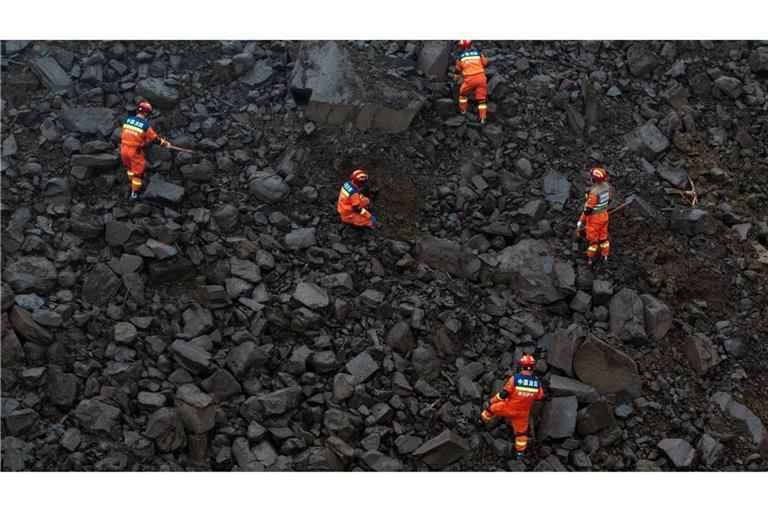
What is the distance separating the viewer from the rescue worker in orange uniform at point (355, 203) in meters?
12.6

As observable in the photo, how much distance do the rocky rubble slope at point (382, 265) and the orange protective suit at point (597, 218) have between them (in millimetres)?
363

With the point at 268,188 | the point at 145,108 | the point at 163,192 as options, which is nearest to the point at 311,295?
the point at 268,188

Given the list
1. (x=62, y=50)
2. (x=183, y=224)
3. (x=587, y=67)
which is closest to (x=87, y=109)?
(x=62, y=50)

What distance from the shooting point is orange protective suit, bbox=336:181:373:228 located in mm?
12633

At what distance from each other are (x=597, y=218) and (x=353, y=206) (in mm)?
4129

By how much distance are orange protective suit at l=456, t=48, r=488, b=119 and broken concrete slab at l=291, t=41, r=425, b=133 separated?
833mm

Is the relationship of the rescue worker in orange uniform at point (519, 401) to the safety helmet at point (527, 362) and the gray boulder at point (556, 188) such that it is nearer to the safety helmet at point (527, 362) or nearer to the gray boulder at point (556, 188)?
the safety helmet at point (527, 362)

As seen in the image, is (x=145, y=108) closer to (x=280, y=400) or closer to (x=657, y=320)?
(x=280, y=400)

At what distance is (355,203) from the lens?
1264 cm

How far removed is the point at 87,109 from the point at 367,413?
7.77 metres

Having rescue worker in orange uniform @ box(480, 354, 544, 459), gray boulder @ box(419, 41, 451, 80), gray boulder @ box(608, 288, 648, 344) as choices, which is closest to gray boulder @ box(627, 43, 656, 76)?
gray boulder @ box(419, 41, 451, 80)

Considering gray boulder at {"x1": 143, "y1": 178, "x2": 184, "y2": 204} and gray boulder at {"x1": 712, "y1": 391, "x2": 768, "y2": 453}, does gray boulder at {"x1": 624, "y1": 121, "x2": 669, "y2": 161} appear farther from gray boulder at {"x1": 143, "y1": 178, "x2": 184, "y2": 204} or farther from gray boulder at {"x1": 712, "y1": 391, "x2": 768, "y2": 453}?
gray boulder at {"x1": 143, "y1": 178, "x2": 184, "y2": 204}

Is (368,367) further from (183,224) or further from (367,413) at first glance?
(183,224)

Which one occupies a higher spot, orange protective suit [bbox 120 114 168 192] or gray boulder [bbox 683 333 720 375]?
orange protective suit [bbox 120 114 168 192]
